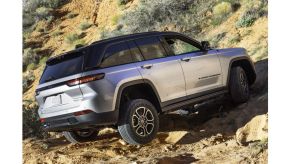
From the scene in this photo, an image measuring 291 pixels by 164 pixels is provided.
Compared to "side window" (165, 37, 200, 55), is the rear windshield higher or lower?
lower

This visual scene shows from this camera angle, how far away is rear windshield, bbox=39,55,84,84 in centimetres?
664

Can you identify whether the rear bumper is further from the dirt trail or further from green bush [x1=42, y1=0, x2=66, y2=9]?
green bush [x1=42, y1=0, x2=66, y2=9]

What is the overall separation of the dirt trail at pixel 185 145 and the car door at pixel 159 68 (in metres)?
0.69

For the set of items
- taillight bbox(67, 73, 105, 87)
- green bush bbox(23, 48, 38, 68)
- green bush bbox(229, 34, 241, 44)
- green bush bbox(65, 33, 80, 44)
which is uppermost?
green bush bbox(65, 33, 80, 44)

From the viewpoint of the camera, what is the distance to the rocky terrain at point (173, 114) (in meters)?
6.77

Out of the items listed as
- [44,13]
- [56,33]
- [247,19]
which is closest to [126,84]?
[56,33]

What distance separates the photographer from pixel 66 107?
6.52m

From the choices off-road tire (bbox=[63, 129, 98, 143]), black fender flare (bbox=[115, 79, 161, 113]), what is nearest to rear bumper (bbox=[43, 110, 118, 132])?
black fender flare (bbox=[115, 79, 161, 113])

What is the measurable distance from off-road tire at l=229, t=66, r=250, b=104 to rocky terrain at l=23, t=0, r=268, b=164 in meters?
0.14

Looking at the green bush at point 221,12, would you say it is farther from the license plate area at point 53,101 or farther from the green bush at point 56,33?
the license plate area at point 53,101
